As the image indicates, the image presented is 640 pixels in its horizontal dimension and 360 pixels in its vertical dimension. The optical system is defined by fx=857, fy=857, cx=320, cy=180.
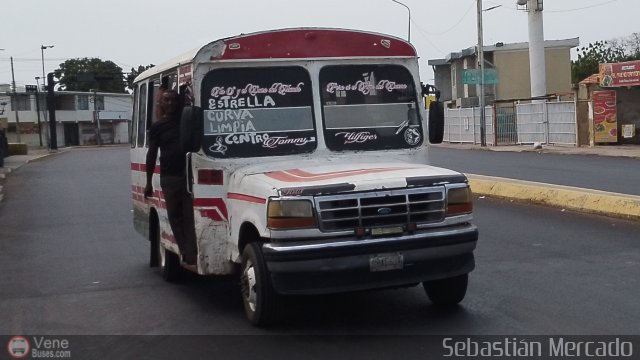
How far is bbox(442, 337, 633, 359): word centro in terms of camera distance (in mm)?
6012

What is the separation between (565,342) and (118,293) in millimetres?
4875

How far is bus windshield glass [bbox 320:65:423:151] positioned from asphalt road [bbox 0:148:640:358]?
4.99 ft

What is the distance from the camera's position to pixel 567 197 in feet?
45.5

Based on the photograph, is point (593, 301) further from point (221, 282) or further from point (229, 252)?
point (221, 282)

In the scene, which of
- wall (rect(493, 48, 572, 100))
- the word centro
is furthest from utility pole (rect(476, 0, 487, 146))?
the word centro

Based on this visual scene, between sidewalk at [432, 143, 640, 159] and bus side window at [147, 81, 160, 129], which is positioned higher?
bus side window at [147, 81, 160, 129]

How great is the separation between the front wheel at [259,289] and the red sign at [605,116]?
32.7m

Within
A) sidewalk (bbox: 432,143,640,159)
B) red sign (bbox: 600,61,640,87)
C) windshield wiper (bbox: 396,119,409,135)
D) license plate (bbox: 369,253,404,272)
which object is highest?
red sign (bbox: 600,61,640,87)

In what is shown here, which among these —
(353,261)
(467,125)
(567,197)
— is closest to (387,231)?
(353,261)

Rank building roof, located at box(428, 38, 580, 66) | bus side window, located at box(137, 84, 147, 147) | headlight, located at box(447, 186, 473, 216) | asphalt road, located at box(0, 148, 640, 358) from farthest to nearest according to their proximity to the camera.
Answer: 1. building roof, located at box(428, 38, 580, 66)
2. bus side window, located at box(137, 84, 147, 147)
3. asphalt road, located at box(0, 148, 640, 358)
4. headlight, located at box(447, 186, 473, 216)

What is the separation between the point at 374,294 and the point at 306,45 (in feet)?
8.26

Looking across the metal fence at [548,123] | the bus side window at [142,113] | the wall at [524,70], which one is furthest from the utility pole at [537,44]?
the bus side window at [142,113]

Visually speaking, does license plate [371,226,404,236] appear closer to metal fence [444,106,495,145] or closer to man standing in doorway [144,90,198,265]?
man standing in doorway [144,90,198,265]

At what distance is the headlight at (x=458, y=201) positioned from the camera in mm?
6902
